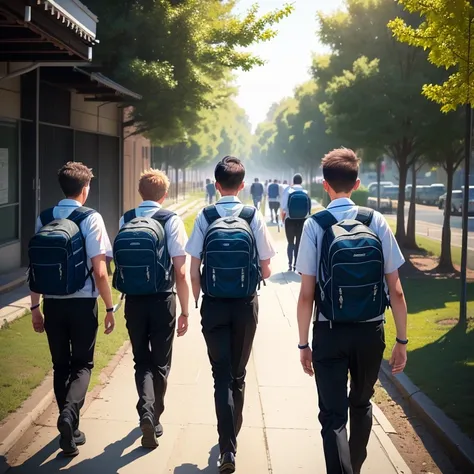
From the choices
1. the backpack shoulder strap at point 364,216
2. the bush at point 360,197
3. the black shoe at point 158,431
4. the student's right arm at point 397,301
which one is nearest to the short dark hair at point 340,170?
the backpack shoulder strap at point 364,216

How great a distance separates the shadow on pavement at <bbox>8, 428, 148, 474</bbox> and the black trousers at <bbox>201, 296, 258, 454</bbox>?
0.76m

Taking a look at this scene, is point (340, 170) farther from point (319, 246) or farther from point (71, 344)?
point (71, 344)

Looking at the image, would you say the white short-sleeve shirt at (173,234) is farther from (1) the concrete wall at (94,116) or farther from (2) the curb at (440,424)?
(1) the concrete wall at (94,116)

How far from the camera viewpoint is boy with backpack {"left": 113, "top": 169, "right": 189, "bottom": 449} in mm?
5246

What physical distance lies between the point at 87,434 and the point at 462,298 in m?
6.31

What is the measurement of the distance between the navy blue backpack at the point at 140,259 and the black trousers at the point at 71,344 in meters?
0.32

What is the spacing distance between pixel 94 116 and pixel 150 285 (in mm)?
14595

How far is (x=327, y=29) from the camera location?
88.6 ft

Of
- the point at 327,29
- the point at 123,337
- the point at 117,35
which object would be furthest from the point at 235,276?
the point at 327,29

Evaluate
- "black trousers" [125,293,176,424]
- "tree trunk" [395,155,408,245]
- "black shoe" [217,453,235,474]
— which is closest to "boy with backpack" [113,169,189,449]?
"black trousers" [125,293,176,424]

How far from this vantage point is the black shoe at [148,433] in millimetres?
5387

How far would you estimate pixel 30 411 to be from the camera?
20.2ft

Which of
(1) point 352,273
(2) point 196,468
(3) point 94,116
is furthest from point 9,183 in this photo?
(1) point 352,273

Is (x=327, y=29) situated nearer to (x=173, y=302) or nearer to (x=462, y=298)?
(x=462, y=298)
